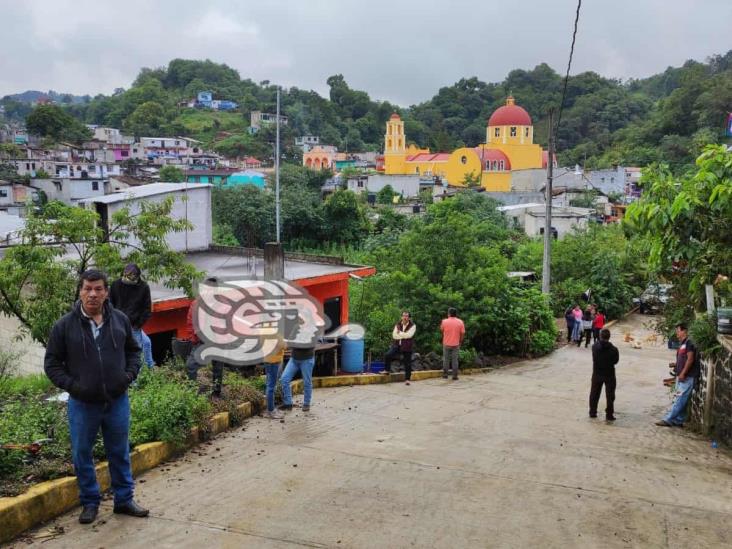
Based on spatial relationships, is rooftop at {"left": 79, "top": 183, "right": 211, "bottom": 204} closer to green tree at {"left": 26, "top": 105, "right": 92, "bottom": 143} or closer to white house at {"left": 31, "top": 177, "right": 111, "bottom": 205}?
white house at {"left": 31, "top": 177, "right": 111, "bottom": 205}

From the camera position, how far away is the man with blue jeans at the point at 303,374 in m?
8.54

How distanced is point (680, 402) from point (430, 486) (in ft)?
17.2

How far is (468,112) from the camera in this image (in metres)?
140

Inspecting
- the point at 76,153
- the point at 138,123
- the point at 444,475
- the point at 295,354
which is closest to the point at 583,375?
the point at 295,354

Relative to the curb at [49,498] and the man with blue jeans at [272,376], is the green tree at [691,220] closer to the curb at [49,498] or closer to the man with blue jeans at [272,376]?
the man with blue jeans at [272,376]

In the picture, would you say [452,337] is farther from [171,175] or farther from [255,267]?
[171,175]

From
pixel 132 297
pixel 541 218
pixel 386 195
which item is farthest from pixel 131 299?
A: pixel 386 195

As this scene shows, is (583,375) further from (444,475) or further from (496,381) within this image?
(444,475)

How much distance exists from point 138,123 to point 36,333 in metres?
130

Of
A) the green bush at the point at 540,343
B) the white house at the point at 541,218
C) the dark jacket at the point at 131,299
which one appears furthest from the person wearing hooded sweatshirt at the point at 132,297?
the white house at the point at 541,218

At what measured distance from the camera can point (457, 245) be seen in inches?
656

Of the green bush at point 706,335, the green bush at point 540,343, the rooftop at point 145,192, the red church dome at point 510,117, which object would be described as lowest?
the green bush at point 540,343

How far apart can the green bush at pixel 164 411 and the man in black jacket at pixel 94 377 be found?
1.18 m

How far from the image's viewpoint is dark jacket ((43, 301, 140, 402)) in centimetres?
450
